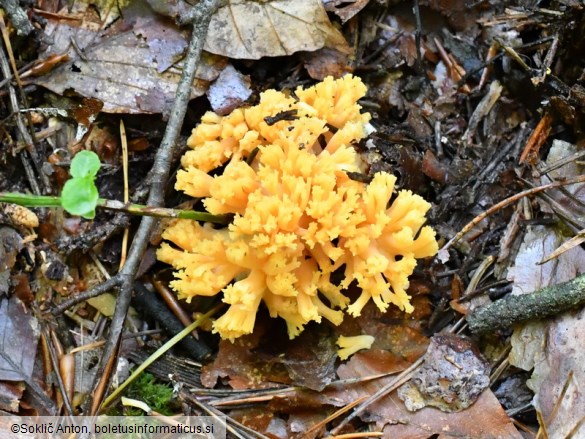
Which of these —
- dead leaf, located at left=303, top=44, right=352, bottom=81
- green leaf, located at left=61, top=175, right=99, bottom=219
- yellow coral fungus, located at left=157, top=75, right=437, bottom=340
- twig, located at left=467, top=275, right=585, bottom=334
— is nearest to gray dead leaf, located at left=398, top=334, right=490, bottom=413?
twig, located at left=467, top=275, right=585, bottom=334

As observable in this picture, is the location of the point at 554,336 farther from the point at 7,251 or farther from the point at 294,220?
the point at 7,251

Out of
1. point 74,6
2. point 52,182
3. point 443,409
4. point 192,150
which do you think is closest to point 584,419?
point 443,409

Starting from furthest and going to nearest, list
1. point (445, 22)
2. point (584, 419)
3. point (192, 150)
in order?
point (445, 22) < point (192, 150) < point (584, 419)

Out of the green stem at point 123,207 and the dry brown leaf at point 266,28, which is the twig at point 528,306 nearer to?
→ the green stem at point 123,207

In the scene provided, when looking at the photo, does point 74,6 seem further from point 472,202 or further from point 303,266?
point 472,202

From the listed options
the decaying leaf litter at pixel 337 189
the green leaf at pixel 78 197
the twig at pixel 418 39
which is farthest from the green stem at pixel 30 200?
the twig at pixel 418 39

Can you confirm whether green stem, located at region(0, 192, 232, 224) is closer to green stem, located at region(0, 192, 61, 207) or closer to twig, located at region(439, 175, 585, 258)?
green stem, located at region(0, 192, 61, 207)
